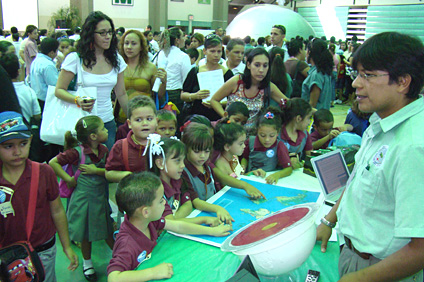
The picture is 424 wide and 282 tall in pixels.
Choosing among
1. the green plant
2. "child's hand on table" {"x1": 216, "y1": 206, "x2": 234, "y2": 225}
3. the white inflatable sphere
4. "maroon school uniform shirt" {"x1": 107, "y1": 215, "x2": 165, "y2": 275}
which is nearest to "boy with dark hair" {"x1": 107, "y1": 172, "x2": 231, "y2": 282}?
"maroon school uniform shirt" {"x1": 107, "y1": 215, "x2": 165, "y2": 275}

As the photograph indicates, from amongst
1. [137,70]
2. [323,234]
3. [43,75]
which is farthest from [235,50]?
[323,234]

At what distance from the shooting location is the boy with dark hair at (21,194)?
1.74 m

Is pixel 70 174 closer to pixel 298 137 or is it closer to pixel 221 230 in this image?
pixel 221 230

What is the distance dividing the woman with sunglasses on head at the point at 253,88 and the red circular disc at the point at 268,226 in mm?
1835

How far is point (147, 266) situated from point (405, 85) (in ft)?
4.13

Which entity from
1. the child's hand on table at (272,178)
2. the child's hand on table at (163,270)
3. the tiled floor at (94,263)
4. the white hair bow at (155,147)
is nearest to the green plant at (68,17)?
the tiled floor at (94,263)

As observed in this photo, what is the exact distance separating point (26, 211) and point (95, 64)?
1.46 meters

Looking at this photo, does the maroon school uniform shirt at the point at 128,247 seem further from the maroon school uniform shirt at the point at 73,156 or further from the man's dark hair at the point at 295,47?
the man's dark hair at the point at 295,47

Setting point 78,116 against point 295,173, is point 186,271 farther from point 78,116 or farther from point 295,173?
point 78,116

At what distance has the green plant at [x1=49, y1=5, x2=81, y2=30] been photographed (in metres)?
17.2

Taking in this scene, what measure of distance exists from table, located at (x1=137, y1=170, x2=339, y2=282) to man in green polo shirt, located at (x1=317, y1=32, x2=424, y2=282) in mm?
361

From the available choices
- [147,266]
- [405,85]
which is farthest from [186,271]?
[405,85]

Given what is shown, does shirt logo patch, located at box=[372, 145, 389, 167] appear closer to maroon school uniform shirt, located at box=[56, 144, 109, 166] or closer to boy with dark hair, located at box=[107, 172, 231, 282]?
boy with dark hair, located at box=[107, 172, 231, 282]

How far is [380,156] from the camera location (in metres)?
1.17
